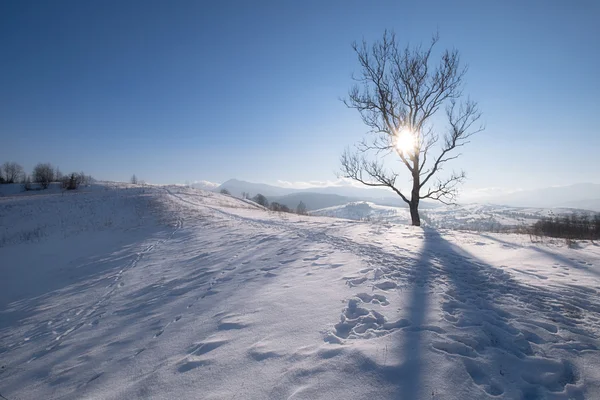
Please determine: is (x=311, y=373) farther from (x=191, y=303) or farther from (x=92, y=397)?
(x=191, y=303)

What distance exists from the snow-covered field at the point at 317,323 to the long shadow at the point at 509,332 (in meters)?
0.02

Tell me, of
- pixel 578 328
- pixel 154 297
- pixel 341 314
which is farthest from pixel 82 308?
pixel 578 328

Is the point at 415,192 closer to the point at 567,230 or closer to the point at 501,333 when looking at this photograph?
the point at 567,230

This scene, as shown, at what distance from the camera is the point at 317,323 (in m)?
4.09

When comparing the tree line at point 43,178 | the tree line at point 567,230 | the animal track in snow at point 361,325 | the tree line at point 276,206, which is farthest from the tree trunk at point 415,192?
the tree line at point 43,178

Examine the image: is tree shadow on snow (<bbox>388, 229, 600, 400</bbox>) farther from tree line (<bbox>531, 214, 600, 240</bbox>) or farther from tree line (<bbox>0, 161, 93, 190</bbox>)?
tree line (<bbox>0, 161, 93, 190</bbox>)

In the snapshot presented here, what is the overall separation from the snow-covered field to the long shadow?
2 centimetres

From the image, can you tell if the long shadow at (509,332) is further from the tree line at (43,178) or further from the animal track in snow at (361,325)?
the tree line at (43,178)

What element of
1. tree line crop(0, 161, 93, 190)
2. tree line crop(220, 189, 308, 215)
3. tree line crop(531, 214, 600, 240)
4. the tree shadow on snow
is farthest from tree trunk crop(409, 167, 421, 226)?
tree line crop(0, 161, 93, 190)

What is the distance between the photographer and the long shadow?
273cm

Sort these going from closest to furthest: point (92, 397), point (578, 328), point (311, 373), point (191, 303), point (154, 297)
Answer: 1. point (311, 373)
2. point (92, 397)
3. point (578, 328)
4. point (191, 303)
5. point (154, 297)

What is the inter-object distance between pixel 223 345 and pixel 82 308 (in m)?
5.27

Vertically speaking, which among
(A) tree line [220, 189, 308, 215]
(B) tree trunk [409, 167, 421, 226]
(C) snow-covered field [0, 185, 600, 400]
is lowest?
(C) snow-covered field [0, 185, 600, 400]

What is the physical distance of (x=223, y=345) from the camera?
12.6ft
